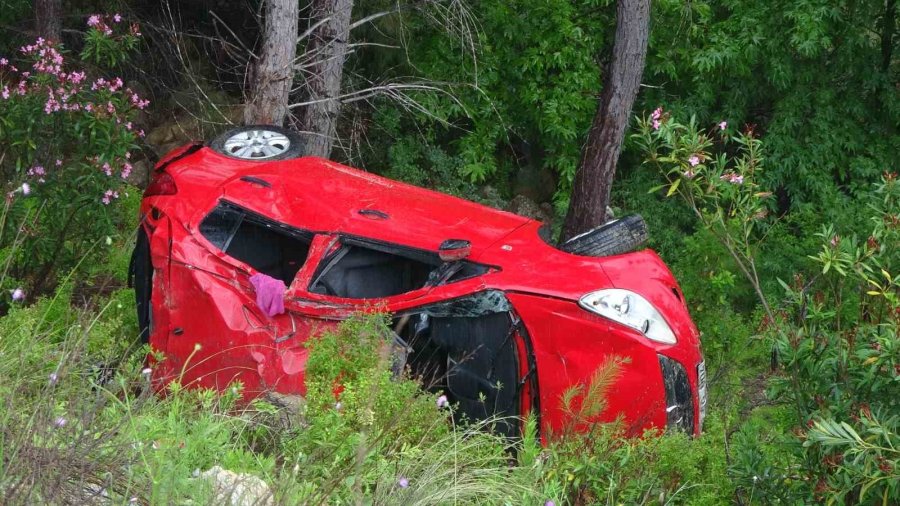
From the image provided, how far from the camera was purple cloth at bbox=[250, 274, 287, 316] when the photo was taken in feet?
19.5

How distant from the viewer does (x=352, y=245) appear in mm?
6242

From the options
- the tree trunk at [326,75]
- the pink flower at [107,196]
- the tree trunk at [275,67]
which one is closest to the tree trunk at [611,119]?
the tree trunk at [326,75]

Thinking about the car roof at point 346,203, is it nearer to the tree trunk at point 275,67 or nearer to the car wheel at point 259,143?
the car wheel at point 259,143

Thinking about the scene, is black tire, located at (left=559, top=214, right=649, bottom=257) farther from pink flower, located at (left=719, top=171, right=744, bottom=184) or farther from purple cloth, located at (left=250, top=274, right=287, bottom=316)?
purple cloth, located at (left=250, top=274, right=287, bottom=316)

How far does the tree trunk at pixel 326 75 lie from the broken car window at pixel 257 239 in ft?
10.6

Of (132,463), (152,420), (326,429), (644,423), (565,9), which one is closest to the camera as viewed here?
(132,463)

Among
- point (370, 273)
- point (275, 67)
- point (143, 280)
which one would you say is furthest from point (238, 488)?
point (275, 67)

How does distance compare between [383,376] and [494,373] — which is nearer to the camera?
[383,376]

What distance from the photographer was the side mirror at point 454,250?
5852 millimetres

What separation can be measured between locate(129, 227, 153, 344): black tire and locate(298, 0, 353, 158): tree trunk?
11.3 feet

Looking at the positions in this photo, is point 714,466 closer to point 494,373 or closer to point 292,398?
point 494,373

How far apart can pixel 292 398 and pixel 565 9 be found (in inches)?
307

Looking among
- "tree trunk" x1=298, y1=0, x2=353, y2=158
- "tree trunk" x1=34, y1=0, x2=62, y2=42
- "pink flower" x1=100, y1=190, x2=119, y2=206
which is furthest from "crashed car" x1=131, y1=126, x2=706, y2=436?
"tree trunk" x1=34, y1=0, x2=62, y2=42

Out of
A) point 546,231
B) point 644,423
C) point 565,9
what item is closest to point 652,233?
point 565,9
